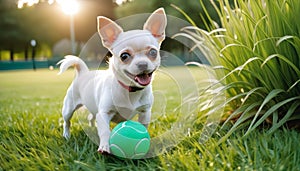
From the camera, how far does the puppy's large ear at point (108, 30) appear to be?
203 cm

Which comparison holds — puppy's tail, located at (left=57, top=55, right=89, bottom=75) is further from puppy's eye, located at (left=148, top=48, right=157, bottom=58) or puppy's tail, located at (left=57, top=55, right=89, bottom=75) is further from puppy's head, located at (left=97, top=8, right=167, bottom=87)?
puppy's eye, located at (left=148, top=48, right=157, bottom=58)

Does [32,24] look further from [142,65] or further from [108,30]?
[142,65]

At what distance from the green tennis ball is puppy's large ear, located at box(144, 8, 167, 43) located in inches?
19.4

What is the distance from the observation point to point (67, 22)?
29109 millimetres

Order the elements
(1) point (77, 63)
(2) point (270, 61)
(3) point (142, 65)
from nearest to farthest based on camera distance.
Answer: (3) point (142, 65) → (2) point (270, 61) → (1) point (77, 63)

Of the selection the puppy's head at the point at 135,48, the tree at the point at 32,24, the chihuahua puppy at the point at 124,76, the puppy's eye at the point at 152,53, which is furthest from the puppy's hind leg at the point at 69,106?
the tree at the point at 32,24

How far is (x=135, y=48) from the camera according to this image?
1887 millimetres

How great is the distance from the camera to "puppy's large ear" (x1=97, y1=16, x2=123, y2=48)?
79.9 inches

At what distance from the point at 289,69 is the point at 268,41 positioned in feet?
0.73

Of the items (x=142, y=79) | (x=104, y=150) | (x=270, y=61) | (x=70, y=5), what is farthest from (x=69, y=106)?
(x=70, y=5)

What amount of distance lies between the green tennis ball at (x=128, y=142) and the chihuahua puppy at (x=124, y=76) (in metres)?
0.05

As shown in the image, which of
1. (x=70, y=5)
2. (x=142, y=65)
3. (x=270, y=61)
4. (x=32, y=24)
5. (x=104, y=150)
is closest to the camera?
(x=142, y=65)

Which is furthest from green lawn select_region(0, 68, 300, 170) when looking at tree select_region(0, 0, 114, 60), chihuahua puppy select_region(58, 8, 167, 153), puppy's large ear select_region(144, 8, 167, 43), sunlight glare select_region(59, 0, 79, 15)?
tree select_region(0, 0, 114, 60)

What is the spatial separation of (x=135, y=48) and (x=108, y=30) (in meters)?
0.23
